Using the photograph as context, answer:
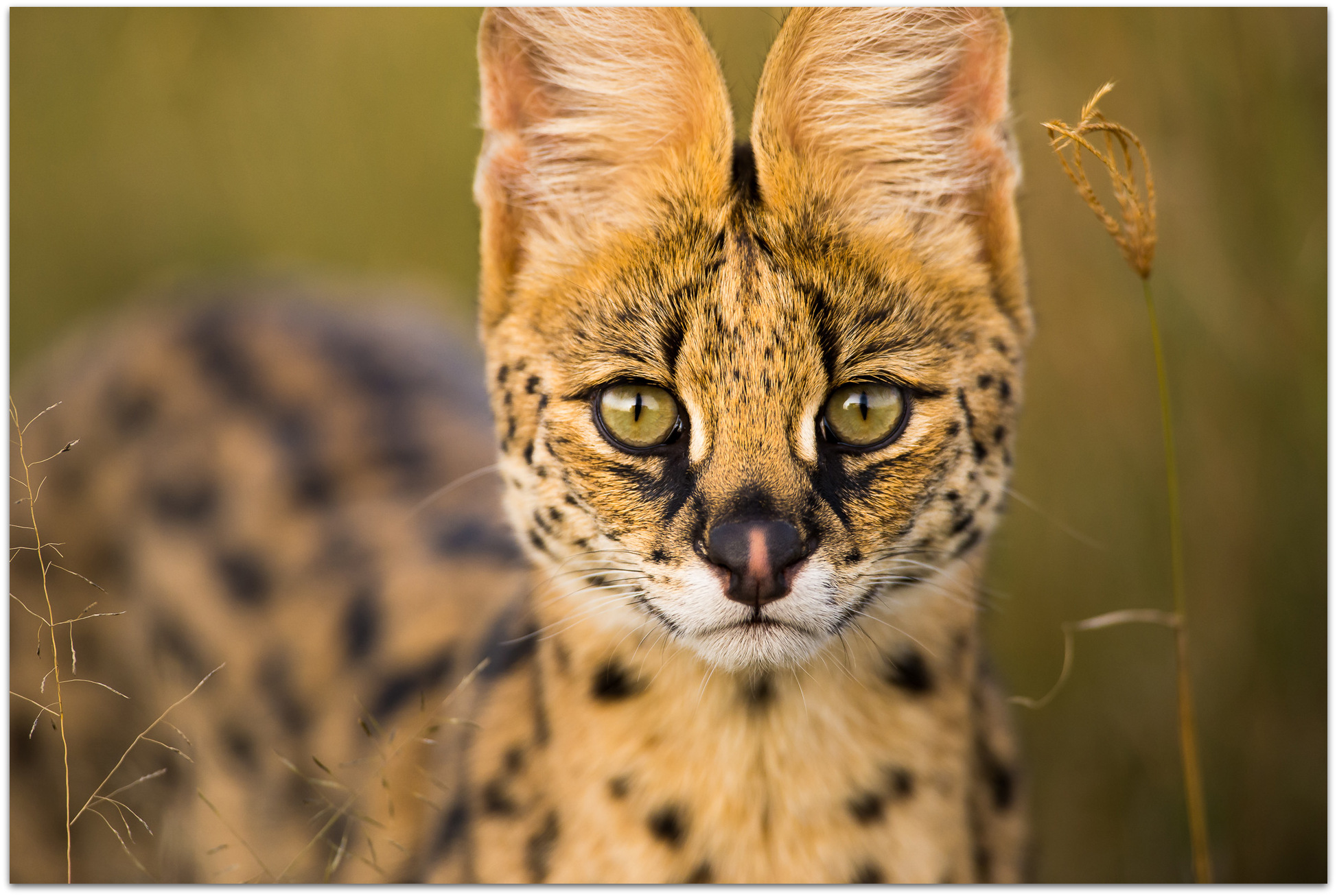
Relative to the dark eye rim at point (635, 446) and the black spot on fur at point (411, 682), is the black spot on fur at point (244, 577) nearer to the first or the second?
the black spot on fur at point (411, 682)

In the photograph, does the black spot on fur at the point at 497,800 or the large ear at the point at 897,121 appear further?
the black spot on fur at the point at 497,800

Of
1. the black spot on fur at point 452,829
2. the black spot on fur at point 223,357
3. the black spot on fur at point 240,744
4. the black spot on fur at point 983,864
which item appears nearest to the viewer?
the black spot on fur at point 983,864

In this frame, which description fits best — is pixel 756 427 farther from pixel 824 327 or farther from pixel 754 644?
pixel 754 644

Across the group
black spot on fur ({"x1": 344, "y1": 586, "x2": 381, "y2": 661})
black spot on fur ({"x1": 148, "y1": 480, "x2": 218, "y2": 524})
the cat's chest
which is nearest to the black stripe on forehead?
the cat's chest

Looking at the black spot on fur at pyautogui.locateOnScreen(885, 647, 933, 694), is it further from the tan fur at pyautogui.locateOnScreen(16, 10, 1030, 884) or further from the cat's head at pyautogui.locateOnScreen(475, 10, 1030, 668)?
the cat's head at pyautogui.locateOnScreen(475, 10, 1030, 668)


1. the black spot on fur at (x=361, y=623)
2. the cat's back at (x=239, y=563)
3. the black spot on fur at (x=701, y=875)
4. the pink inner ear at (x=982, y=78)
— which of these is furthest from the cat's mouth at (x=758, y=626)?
the black spot on fur at (x=361, y=623)

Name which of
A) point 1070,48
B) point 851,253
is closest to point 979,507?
point 851,253

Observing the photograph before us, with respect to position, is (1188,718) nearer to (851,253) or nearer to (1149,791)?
(851,253)

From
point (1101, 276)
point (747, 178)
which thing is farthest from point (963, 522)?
point (1101, 276)
